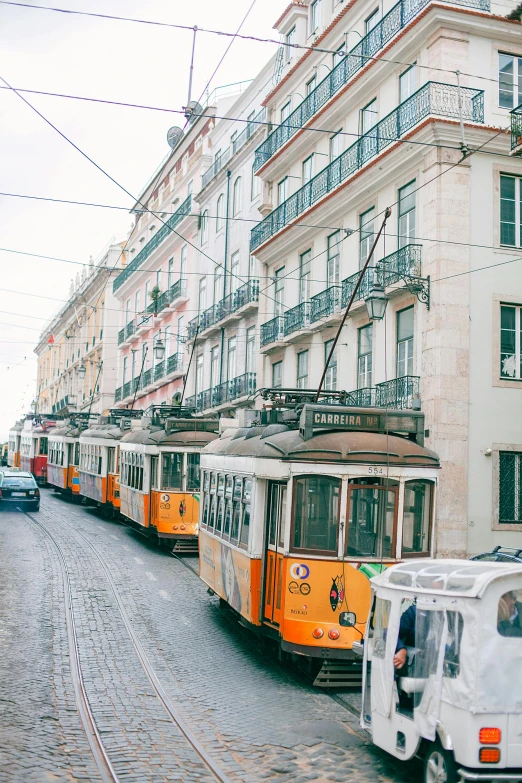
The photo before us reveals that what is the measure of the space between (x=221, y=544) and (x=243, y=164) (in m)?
25.3

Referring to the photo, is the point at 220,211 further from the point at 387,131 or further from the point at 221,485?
the point at 221,485

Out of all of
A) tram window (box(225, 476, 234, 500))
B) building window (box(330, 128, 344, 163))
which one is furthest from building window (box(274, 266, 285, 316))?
tram window (box(225, 476, 234, 500))

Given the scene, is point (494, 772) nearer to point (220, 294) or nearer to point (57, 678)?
point (57, 678)

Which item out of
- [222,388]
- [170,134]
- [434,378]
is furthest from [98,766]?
[170,134]

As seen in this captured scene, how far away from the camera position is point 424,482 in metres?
11.0

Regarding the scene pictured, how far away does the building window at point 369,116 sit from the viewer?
23.9 m

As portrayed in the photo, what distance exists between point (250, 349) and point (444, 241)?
14798 mm

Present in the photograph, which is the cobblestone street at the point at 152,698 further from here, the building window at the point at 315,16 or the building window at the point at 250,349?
the building window at the point at 315,16

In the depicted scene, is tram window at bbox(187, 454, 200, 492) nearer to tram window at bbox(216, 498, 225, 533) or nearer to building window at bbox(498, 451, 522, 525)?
building window at bbox(498, 451, 522, 525)

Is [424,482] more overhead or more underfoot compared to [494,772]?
more overhead

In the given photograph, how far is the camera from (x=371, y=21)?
24516 millimetres

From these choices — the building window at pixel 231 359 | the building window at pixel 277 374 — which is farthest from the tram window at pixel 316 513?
the building window at pixel 231 359

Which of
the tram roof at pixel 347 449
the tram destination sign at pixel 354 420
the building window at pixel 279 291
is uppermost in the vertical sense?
the building window at pixel 279 291

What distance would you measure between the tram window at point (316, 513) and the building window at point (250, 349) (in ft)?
75.6
